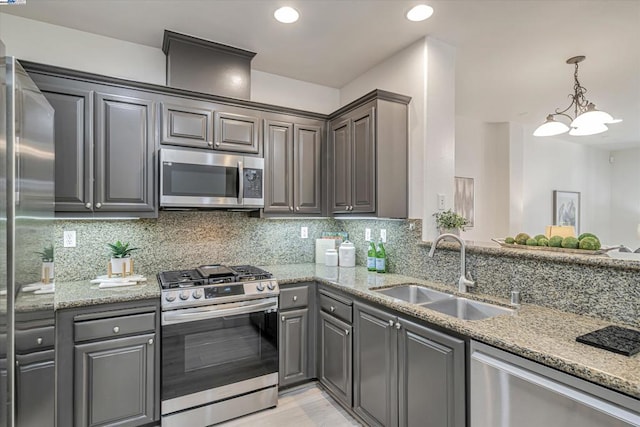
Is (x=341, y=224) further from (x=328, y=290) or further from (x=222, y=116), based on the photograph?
(x=222, y=116)

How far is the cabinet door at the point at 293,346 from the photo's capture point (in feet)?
8.51

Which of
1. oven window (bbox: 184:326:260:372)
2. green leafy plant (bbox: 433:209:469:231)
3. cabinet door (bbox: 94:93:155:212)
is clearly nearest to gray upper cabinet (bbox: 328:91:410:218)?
green leafy plant (bbox: 433:209:469:231)

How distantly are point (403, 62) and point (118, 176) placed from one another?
238cm

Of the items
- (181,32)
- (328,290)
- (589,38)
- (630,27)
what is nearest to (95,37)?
(181,32)

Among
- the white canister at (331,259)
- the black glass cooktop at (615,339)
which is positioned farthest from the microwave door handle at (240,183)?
the black glass cooktop at (615,339)

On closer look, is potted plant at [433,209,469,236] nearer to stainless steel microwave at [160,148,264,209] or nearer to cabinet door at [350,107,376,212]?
Answer: cabinet door at [350,107,376,212]

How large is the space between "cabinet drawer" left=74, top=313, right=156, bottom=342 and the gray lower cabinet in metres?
1.34

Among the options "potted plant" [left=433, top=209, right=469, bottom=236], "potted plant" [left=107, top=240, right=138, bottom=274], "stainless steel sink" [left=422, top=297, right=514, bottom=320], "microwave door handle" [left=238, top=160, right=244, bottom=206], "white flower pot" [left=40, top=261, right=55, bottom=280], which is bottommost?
"stainless steel sink" [left=422, top=297, right=514, bottom=320]

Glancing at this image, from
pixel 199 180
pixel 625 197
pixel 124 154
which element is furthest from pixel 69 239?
pixel 625 197

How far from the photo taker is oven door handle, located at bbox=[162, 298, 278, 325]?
7.04 feet

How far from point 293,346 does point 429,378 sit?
123 cm

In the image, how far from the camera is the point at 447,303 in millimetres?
2160

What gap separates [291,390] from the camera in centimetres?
270

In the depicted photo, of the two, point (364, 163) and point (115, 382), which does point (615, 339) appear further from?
point (115, 382)
